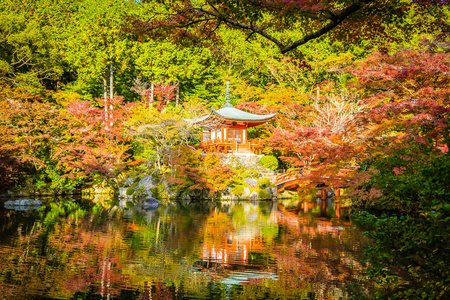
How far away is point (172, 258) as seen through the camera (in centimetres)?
732

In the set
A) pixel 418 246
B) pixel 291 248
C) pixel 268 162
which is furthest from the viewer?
pixel 268 162

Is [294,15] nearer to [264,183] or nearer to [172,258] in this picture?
[172,258]

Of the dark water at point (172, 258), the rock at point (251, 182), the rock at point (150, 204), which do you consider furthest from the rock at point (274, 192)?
the dark water at point (172, 258)

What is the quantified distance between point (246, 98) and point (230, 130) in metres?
3.98

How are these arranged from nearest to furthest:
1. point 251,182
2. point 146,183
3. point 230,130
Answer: point 146,183 → point 251,182 → point 230,130

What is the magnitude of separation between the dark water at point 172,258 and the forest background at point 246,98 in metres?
1.34

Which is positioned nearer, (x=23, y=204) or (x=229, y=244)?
(x=229, y=244)

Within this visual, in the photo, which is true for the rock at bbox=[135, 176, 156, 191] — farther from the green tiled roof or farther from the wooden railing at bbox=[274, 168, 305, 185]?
the wooden railing at bbox=[274, 168, 305, 185]

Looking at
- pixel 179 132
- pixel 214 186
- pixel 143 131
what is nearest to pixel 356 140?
pixel 214 186

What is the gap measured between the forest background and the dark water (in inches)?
52.9

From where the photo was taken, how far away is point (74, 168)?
20391mm

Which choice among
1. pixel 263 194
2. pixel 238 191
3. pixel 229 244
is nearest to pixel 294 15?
pixel 229 244

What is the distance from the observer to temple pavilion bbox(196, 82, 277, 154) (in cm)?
2330

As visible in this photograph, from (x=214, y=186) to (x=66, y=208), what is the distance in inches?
283
